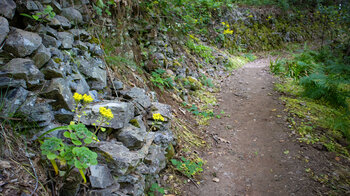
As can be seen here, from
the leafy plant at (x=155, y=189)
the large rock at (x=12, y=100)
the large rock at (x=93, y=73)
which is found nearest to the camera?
the large rock at (x=12, y=100)

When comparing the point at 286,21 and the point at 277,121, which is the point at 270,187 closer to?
the point at 277,121

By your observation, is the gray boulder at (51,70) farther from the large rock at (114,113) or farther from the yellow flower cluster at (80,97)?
the yellow flower cluster at (80,97)

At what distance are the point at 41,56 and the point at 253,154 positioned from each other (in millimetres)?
3679

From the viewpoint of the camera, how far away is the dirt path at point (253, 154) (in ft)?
9.43

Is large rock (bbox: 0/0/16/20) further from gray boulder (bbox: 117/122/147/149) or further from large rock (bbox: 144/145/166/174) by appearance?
large rock (bbox: 144/145/166/174)

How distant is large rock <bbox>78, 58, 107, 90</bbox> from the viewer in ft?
8.82

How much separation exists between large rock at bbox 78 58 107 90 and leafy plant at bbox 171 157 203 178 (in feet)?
5.42

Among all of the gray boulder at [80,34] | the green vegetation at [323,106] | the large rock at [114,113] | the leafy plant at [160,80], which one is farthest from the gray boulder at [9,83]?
the green vegetation at [323,106]

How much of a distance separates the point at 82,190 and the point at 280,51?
15.1 metres

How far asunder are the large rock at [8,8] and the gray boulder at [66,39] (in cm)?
53

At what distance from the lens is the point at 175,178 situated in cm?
289

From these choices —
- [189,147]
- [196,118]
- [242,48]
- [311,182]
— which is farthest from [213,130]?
[242,48]

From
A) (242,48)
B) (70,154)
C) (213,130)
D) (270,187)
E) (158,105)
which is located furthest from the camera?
(242,48)

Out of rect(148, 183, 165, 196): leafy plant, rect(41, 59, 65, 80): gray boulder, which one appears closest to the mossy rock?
rect(148, 183, 165, 196): leafy plant
